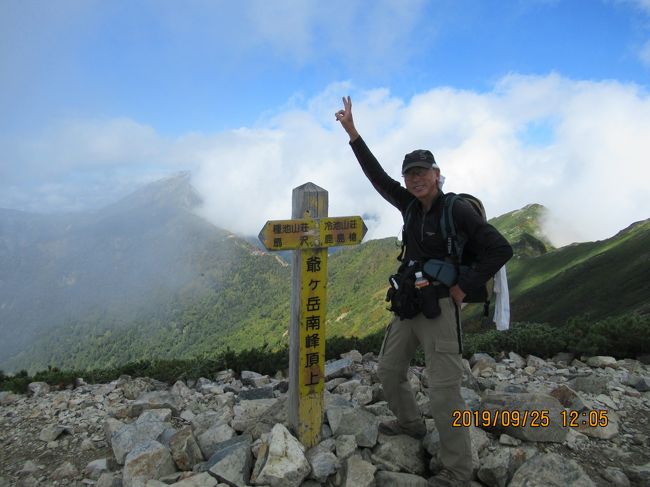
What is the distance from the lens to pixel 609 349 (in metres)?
10.4

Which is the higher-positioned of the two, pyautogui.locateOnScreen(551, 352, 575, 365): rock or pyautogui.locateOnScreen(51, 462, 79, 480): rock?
pyautogui.locateOnScreen(551, 352, 575, 365): rock

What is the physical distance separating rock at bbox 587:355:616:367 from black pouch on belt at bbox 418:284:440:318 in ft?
23.8

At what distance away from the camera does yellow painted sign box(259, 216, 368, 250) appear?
4965 millimetres

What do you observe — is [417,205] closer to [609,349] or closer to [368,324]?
[609,349]

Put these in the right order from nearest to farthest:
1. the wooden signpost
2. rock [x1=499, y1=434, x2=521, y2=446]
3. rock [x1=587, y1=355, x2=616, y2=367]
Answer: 1. the wooden signpost
2. rock [x1=499, y1=434, x2=521, y2=446]
3. rock [x1=587, y1=355, x2=616, y2=367]

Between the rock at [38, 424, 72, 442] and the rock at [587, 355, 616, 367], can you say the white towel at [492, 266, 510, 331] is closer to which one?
the rock at [587, 355, 616, 367]

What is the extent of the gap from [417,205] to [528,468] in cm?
Answer: 322

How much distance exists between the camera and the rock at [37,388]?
9.98 meters

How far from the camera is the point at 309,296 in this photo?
5.32 m

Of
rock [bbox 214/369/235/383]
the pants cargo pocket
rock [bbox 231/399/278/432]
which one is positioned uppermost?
the pants cargo pocket

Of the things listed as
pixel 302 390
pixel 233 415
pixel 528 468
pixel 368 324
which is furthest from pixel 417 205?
pixel 368 324

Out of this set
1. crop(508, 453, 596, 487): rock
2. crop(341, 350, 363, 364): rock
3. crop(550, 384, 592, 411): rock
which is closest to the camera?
crop(508, 453, 596, 487): rock
